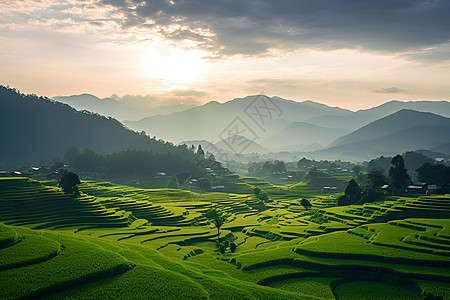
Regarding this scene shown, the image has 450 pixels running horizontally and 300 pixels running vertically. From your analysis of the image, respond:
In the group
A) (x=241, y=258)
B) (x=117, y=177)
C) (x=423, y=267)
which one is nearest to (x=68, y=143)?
(x=117, y=177)

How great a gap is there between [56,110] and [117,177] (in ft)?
306

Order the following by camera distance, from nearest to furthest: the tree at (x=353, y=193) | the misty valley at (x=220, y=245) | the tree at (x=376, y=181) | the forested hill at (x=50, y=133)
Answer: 1. the misty valley at (x=220, y=245)
2. the tree at (x=353, y=193)
3. the tree at (x=376, y=181)
4. the forested hill at (x=50, y=133)

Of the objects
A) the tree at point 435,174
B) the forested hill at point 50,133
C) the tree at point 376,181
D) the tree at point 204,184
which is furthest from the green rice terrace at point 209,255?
the forested hill at point 50,133

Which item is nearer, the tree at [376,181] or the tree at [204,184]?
the tree at [376,181]

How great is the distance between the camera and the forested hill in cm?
13400

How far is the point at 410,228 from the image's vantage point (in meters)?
27.5

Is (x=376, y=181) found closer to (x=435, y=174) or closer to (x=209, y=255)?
(x=435, y=174)

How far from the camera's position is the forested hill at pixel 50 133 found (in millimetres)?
134000

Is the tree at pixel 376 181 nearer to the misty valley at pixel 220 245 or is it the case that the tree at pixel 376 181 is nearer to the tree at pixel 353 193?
the misty valley at pixel 220 245

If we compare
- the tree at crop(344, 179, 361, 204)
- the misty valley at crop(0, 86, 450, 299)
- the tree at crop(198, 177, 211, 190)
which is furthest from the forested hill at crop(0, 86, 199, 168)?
the misty valley at crop(0, 86, 450, 299)

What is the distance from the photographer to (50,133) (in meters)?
147

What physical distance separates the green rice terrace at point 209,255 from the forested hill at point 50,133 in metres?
95.0

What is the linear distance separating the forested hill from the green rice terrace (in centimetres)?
9500

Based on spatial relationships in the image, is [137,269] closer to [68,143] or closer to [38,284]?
[38,284]
